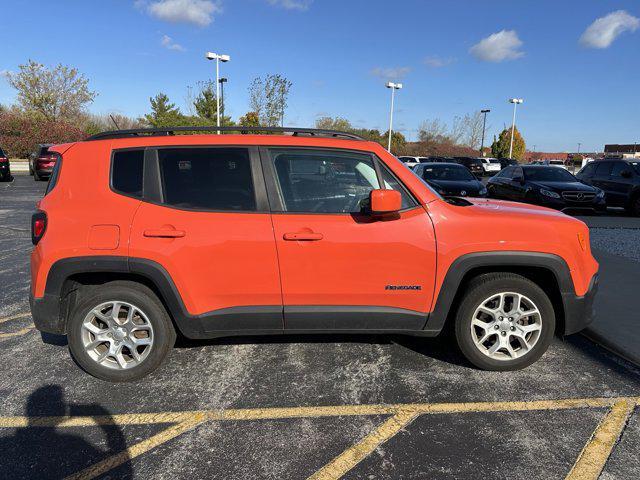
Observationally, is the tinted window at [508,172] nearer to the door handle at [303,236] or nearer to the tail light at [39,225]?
the door handle at [303,236]

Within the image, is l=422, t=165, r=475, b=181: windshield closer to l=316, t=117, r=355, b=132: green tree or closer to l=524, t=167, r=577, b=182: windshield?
l=524, t=167, r=577, b=182: windshield

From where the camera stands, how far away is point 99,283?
10.8 ft

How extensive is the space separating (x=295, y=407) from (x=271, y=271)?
0.95 metres

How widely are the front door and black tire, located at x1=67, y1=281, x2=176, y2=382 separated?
94 cm

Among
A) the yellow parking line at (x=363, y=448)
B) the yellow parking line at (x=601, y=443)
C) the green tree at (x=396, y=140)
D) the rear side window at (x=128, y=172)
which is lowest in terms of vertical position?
the yellow parking line at (x=363, y=448)

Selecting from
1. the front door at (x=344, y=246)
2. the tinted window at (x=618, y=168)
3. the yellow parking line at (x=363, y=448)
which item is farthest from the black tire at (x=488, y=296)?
the tinted window at (x=618, y=168)

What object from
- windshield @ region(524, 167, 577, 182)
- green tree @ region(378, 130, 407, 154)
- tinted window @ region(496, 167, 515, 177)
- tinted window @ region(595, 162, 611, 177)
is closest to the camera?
windshield @ region(524, 167, 577, 182)

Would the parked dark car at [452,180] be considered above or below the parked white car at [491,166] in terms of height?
below

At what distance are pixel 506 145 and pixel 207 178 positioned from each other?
59.0 meters

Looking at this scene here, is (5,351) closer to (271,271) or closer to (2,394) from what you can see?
(2,394)

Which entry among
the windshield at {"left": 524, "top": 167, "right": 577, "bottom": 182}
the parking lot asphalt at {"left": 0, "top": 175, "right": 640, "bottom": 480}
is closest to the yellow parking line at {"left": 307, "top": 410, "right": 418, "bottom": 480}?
the parking lot asphalt at {"left": 0, "top": 175, "right": 640, "bottom": 480}

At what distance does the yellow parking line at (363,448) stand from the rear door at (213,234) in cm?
103

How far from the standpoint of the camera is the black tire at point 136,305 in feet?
10.3

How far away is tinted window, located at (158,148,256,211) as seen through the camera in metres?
3.14
